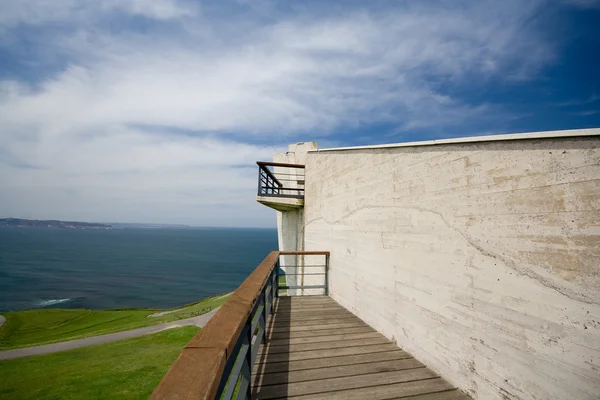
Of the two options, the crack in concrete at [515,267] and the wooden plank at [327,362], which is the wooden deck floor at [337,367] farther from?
the crack in concrete at [515,267]

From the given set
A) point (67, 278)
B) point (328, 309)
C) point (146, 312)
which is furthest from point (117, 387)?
point (67, 278)

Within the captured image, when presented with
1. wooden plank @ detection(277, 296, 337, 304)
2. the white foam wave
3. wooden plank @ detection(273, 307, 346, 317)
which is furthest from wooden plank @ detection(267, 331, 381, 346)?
the white foam wave

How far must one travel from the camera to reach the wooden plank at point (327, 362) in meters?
3.10

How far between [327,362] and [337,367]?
155 mm

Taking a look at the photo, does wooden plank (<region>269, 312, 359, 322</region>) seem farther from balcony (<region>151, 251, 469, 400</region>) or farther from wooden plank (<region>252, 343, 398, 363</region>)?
wooden plank (<region>252, 343, 398, 363</region>)

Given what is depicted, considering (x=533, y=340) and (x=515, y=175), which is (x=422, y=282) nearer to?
(x=533, y=340)

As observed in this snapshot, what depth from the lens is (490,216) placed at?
256 cm

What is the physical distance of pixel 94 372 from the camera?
14625 mm

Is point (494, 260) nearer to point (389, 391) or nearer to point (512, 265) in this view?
point (512, 265)

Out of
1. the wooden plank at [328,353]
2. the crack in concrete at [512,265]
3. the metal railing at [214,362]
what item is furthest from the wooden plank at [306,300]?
the metal railing at [214,362]

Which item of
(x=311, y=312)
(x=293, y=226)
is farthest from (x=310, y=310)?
(x=293, y=226)

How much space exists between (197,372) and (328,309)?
486cm

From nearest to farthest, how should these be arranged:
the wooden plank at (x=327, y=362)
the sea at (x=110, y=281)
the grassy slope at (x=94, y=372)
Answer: the wooden plank at (x=327, y=362)
the grassy slope at (x=94, y=372)
the sea at (x=110, y=281)

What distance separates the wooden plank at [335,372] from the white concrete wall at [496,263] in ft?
0.97
